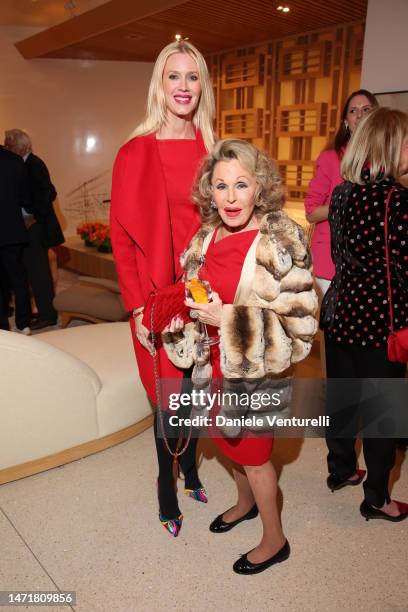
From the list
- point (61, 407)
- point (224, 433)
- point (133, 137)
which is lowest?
point (61, 407)

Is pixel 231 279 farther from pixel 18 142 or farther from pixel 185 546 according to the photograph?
pixel 18 142

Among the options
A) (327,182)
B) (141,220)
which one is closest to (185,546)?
(141,220)

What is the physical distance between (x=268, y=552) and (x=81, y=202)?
7548mm

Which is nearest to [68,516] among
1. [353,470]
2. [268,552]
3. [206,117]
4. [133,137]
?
[268,552]

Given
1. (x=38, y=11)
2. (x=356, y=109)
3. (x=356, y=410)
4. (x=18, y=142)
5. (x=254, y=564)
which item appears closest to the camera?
(x=254, y=564)

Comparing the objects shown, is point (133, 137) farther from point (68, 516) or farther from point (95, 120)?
point (95, 120)

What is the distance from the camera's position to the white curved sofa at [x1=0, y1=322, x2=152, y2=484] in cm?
229

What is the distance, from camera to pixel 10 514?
88.4 inches

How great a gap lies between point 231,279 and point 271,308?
0.55ft

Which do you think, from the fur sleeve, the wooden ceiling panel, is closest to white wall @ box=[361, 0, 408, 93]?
the wooden ceiling panel

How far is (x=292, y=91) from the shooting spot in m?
6.89

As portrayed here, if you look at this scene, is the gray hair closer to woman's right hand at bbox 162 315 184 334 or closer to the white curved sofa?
the white curved sofa

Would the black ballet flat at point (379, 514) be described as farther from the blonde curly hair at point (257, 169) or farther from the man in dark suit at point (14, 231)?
the man in dark suit at point (14, 231)

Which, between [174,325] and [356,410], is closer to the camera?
[174,325]
